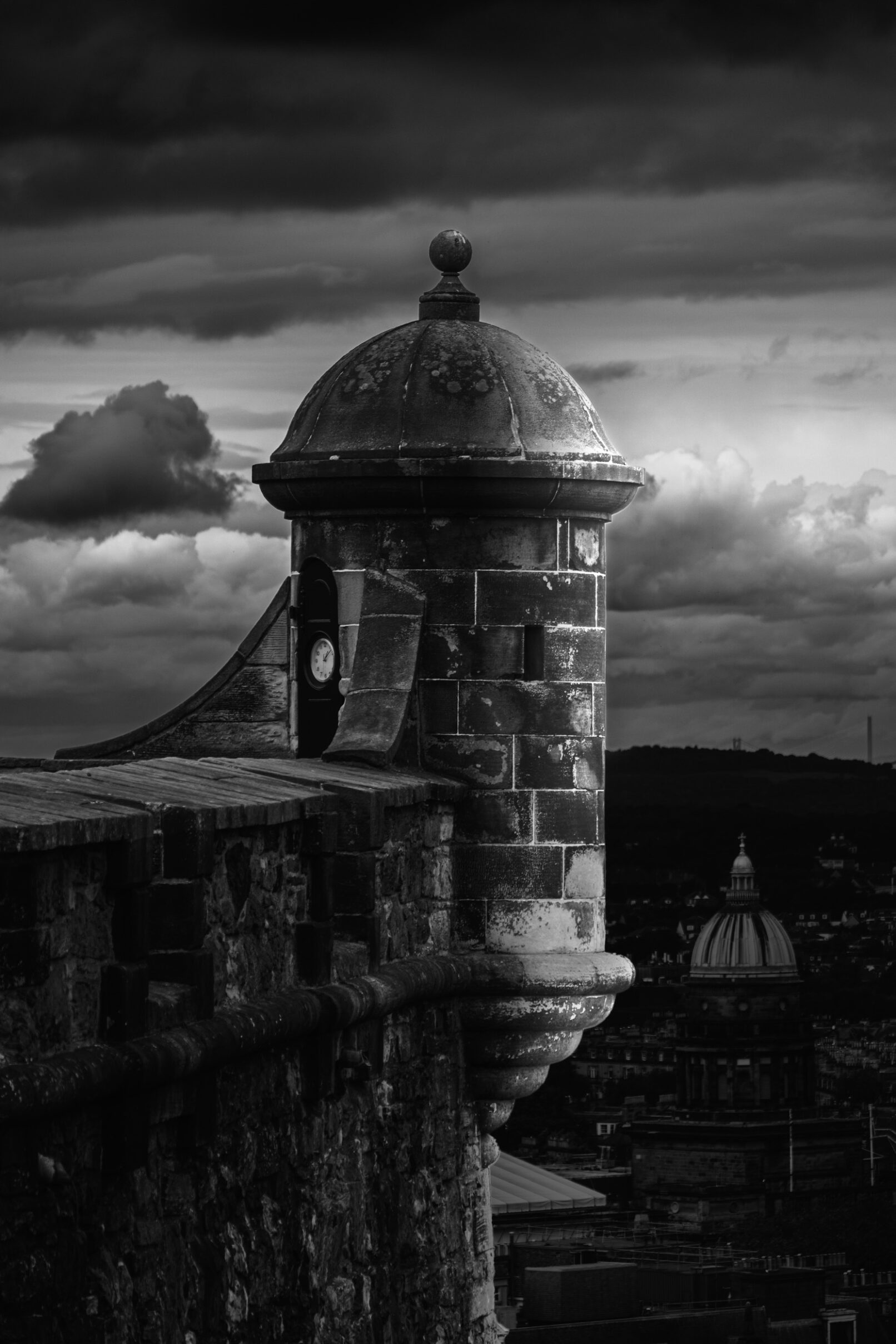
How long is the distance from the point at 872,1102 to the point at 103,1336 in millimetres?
119446

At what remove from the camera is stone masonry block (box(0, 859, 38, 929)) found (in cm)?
591

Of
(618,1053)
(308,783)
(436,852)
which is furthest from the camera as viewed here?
(618,1053)

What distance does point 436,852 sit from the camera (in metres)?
9.71

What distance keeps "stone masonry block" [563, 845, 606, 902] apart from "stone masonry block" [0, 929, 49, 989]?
397 cm

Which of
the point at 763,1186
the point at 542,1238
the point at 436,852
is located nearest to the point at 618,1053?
the point at 763,1186

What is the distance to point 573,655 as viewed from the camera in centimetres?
993

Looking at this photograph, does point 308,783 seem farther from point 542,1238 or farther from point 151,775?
point 542,1238

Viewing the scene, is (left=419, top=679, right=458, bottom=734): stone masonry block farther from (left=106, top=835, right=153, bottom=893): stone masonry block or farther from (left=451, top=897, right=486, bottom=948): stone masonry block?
(left=106, top=835, right=153, bottom=893): stone masonry block

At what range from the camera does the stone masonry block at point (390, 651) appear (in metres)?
9.72

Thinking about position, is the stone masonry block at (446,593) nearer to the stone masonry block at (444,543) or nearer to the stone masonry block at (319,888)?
the stone masonry block at (444,543)

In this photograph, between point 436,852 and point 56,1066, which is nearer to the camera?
point 56,1066

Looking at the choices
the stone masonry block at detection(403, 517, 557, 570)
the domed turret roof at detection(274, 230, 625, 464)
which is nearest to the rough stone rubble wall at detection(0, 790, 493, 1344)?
the stone masonry block at detection(403, 517, 557, 570)

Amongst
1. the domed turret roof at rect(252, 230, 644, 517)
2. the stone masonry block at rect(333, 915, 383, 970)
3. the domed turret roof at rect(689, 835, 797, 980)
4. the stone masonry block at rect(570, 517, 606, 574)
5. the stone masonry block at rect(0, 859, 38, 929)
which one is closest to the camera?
the stone masonry block at rect(0, 859, 38, 929)

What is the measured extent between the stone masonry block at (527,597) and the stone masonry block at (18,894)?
390 centimetres
